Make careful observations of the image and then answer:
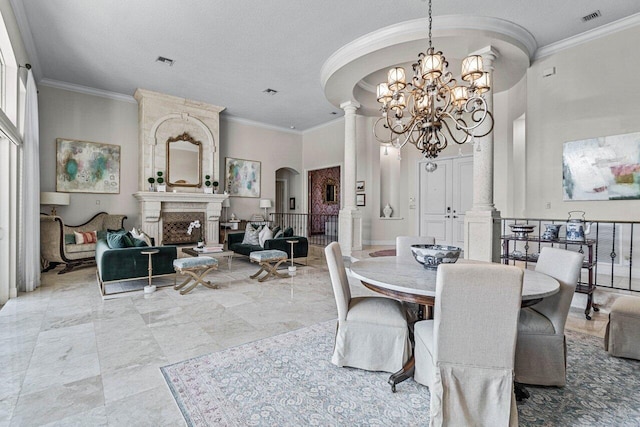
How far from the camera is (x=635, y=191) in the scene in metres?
4.17

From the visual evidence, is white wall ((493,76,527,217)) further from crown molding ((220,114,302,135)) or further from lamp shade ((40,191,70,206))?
lamp shade ((40,191,70,206))

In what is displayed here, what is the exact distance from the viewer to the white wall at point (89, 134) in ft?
20.7

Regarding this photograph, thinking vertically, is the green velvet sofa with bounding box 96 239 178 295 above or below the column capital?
below

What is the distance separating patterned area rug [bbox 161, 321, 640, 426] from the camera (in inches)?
70.4

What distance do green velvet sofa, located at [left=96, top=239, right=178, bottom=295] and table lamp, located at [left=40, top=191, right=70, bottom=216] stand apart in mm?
2234

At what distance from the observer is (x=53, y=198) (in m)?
5.78

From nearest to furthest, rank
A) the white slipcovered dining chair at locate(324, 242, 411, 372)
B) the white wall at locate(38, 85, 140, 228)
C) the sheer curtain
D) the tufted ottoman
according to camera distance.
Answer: the white slipcovered dining chair at locate(324, 242, 411, 372) < the tufted ottoman < the sheer curtain < the white wall at locate(38, 85, 140, 228)

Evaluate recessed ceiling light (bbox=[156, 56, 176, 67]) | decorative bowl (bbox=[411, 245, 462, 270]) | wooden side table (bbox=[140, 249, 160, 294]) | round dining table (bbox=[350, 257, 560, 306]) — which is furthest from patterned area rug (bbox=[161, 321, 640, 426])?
recessed ceiling light (bbox=[156, 56, 176, 67])

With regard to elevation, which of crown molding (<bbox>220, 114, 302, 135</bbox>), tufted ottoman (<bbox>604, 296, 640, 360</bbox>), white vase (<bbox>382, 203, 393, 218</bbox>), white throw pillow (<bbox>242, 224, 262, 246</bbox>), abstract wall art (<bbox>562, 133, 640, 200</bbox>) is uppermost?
crown molding (<bbox>220, 114, 302, 135</bbox>)

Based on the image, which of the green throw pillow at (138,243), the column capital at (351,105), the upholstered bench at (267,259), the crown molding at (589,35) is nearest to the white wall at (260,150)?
the column capital at (351,105)

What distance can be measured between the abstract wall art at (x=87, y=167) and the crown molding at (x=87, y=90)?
42.6 inches

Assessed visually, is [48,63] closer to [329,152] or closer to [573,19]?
[329,152]

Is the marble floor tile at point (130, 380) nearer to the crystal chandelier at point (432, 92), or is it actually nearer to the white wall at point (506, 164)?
the crystal chandelier at point (432, 92)

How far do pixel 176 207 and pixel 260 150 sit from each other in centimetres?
311
